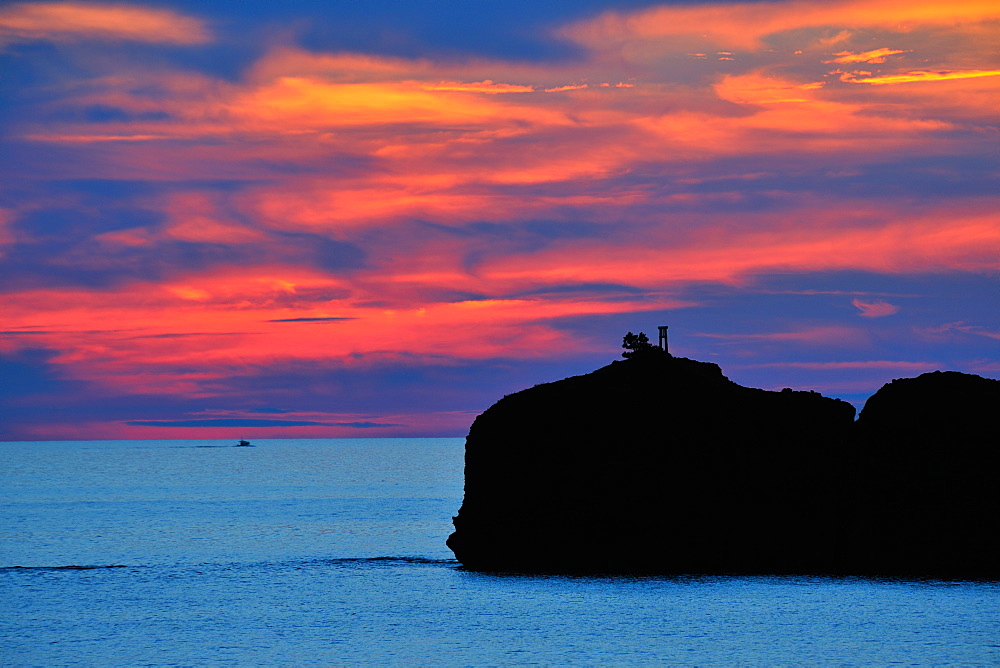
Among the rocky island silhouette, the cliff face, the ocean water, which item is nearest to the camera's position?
the ocean water

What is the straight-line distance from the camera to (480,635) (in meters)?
52.5

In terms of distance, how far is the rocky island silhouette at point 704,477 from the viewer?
65312 mm

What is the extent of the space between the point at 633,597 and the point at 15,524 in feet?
261

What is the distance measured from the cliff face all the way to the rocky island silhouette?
8 centimetres

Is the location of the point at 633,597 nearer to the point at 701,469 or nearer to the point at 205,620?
the point at 701,469

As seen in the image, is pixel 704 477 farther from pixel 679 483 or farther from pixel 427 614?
pixel 427 614

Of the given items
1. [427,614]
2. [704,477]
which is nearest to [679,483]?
[704,477]

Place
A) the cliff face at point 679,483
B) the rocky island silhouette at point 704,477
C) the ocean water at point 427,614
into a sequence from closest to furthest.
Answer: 1. the ocean water at point 427,614
2. the rocky island silhouette at point 704,477
3. the cliff face at point 679,483

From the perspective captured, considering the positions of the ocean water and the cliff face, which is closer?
the ocean water

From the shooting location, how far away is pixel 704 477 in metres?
66.4

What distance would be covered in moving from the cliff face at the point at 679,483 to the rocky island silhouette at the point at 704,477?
8 cm

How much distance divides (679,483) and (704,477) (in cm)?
149

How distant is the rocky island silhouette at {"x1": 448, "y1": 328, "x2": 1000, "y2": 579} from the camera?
6531 centimetres

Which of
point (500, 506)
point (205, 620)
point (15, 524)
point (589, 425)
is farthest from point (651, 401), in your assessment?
point (15, 524)
